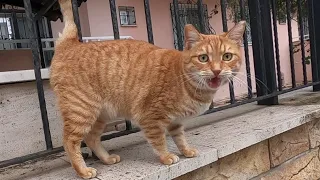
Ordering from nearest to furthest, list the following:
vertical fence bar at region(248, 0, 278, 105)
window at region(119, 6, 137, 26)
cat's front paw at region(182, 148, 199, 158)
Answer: cat's front paw at region(182, 148, 199, 158) < vertical fence bar at region(248, 0, 278, 105) < window at region(119, 6, 137, 26)

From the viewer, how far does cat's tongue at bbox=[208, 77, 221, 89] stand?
1387 mm

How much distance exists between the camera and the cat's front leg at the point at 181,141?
1.50 m

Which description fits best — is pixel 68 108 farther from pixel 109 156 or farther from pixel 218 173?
pixel 218 173

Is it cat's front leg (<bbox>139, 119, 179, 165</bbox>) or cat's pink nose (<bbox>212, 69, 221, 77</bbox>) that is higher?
cat's pink nose (<bbox>212, 69, 221, 77</bbox>)

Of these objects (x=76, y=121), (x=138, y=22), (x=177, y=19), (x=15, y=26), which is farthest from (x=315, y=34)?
(x=15, y=26)

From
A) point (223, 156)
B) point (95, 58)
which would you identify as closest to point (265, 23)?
point (223, 156)

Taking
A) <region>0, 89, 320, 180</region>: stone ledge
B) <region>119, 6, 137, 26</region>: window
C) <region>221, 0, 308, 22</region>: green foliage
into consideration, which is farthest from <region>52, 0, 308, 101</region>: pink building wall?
<region>0, 89, 320, 180</region>: stone ledge

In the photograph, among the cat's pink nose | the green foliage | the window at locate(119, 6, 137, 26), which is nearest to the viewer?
the cat's pink nose

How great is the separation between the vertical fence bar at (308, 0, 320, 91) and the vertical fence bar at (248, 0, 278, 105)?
629mm

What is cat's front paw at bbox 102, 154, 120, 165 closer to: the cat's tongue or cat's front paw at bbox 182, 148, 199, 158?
cat's front paw at bbox 182, 148, 199, 158

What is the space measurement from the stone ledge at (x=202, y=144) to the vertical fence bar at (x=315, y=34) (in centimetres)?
72

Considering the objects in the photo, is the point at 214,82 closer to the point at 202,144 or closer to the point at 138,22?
the point at 202,144

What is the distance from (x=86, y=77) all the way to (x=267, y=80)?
1593mm

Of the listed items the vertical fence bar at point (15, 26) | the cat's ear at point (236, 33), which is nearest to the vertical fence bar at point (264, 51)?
the cat's ear at point (236, 33)
